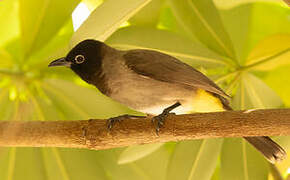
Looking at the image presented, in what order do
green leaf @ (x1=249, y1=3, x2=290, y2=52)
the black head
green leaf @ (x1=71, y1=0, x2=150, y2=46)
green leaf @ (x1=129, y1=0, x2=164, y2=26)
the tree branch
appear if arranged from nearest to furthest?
the tree branch, green leaf @ (x1=71, y1=0, x2=150, y2=46), the black head, green leaf @ (x1=129, y1=0, x2=164, y2=26), green leaf @ (x1=249, y1=3, x2=290, y2=52)

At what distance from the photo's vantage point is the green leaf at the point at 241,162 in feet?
6.33

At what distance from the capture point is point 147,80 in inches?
72.4

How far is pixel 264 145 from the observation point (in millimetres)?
1756

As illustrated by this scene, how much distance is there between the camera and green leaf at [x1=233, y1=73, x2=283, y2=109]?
1912 millimetres

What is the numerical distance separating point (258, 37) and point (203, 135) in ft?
3.40

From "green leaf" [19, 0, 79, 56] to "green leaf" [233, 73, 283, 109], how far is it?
27.3 inches

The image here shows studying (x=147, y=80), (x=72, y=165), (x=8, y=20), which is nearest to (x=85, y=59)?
(x=147, y=80)

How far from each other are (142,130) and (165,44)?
1.57 ft

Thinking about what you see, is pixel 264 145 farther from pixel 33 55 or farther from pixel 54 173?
pixel 33 55

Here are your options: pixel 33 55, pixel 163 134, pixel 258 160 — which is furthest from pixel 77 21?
pixel 258 160

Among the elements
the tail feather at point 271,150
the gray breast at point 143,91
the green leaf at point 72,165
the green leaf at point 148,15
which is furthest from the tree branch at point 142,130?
the green leaf at point 148,15

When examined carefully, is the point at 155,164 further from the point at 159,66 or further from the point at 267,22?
the point at 267,22

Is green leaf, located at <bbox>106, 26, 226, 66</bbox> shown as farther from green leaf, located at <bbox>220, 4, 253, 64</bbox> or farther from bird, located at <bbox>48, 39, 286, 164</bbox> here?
green leaf, located at <bbox>220, 4, 253, 64</bbox>

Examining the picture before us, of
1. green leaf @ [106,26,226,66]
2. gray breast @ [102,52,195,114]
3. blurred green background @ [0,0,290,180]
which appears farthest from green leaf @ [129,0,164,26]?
gray breast @ [102,52,195,114]
